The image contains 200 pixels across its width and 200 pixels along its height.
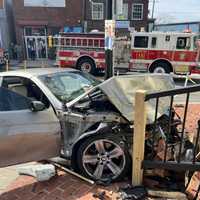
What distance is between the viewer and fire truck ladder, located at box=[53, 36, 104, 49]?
53.7 feet

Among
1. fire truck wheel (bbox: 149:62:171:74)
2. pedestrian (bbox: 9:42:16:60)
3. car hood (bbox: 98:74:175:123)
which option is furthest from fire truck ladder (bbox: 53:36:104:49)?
car hood (bbox: 98:74:175:123)

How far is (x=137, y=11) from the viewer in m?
29.5

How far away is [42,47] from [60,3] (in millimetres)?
4655

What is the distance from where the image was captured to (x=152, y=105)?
3.80m

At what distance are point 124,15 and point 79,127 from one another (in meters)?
27.3

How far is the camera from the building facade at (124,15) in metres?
27.9

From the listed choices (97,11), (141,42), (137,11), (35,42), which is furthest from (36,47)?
(141,42)

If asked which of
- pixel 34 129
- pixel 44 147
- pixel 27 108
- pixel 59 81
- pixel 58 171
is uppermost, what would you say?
pixel 59 81

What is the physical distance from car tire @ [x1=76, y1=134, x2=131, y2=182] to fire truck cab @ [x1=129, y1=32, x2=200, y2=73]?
12121 mm

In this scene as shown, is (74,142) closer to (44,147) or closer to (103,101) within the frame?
(44,147)

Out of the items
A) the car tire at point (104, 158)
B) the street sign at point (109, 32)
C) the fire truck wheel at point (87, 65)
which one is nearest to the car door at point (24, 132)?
the car tire at point (104, 158)

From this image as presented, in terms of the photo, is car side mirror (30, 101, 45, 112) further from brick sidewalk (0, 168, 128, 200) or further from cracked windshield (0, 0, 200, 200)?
brick sidewalk (0, 168, 128, 200)

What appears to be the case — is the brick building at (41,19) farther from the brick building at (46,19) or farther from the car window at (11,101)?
the car window at (11,101)

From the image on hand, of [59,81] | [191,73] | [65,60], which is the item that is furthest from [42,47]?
[59,81]
